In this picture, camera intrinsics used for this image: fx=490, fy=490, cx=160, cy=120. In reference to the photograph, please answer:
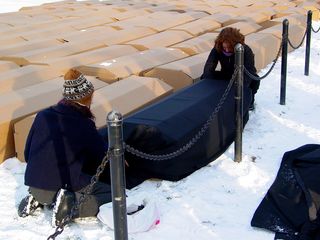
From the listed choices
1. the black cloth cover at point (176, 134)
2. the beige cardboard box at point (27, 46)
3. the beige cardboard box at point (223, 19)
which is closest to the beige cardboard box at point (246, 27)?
the beige cardboard box at point (223, 19)

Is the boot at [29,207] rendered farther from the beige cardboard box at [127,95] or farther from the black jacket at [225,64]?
the black jacket at [225,64]

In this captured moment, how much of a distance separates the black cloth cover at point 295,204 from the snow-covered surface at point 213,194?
0.09 meters

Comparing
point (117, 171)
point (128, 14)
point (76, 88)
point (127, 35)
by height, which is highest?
point (76, 88)

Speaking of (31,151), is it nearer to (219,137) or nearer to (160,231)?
(160,231)

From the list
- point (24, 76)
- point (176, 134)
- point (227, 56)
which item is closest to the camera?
point (176, 134)

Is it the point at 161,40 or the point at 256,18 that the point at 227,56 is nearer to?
the point at 161,40

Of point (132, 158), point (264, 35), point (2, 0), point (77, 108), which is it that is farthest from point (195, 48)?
point (2, 0)

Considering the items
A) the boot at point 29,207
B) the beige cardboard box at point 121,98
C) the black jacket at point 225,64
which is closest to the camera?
the boot at point 29,207

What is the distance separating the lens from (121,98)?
5.28m

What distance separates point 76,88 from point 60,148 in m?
0.41

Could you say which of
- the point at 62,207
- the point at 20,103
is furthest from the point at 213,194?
the point at 20,103

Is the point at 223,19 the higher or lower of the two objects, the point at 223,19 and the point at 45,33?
the lower

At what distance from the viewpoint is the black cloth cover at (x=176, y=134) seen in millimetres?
3998

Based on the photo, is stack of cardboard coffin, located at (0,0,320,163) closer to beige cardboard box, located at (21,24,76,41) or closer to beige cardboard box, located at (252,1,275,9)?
beige cardboard box, located at (21,24,76,41)
